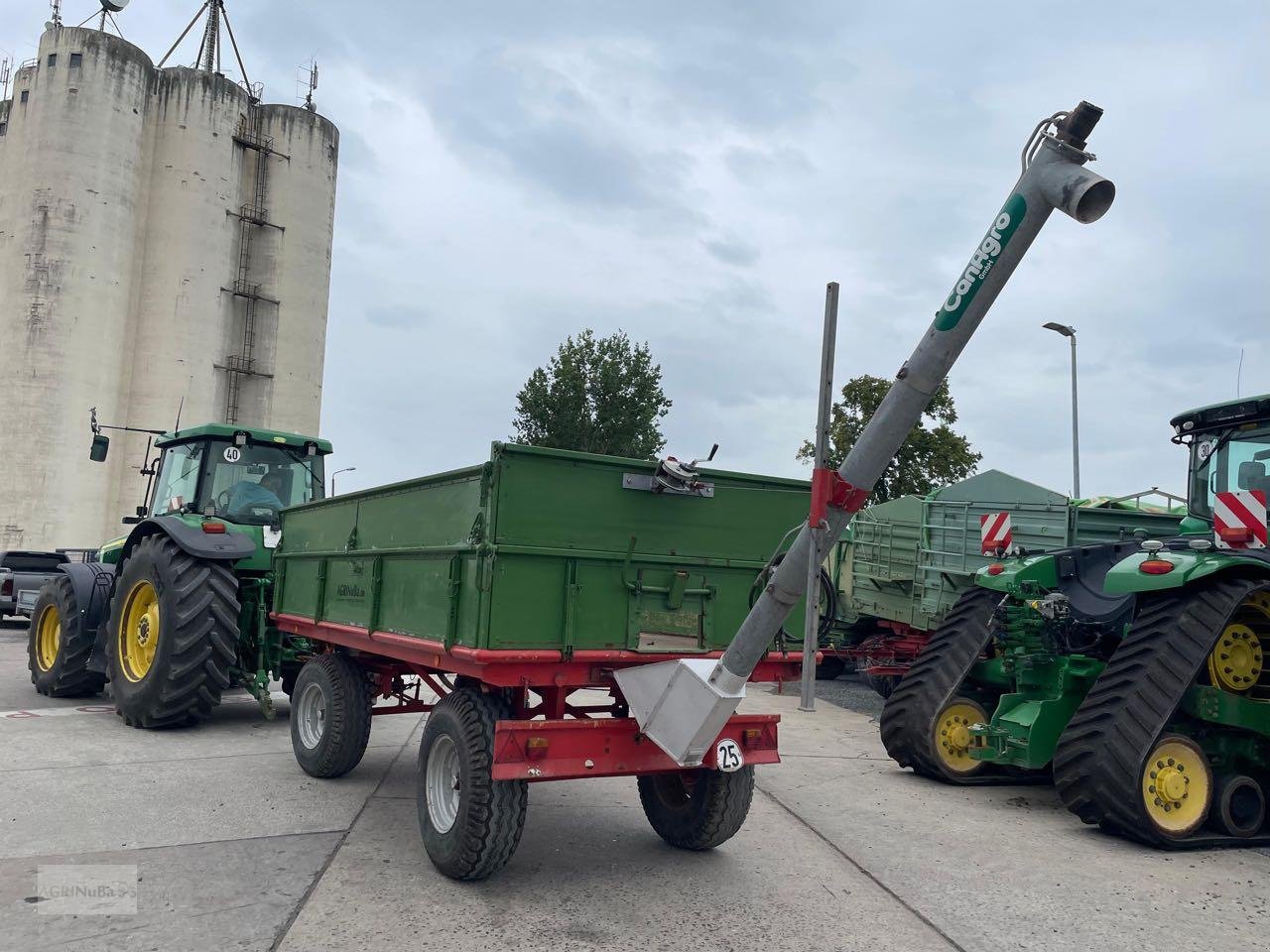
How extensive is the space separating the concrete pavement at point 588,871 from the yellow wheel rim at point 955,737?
0.25 m

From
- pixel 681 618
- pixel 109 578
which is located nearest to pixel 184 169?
pixel 109 578

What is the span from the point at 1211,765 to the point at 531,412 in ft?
108

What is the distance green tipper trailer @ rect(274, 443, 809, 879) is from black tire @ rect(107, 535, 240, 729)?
128 inches

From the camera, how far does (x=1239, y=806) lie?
6.34 m

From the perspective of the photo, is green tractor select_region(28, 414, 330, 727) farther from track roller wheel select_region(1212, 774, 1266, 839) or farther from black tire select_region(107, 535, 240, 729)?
track roller wheel select_region(1212, 774, 1266, 839)

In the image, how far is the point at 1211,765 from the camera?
6270 millimetres

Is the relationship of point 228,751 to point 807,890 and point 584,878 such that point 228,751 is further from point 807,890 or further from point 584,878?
point 807,890

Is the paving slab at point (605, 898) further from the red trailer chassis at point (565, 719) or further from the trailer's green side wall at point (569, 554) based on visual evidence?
the trailer's green side wall at point (569, 554)

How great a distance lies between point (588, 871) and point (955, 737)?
375cm

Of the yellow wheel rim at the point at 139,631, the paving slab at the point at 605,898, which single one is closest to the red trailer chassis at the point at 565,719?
the paving slab at the point at 605,898

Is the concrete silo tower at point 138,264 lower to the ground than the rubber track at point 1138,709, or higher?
higher

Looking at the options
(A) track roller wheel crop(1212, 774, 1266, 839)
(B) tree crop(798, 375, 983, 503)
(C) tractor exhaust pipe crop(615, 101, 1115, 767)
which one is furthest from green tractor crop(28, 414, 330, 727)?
(B) tree crop(798, 375, 983, 503)

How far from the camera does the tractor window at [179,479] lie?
33.0 feet

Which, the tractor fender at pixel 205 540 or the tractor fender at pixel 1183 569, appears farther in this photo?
the tractor fender at pixel 205 540
